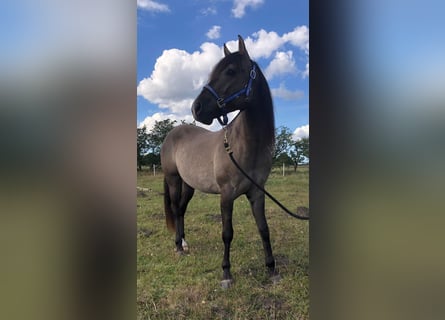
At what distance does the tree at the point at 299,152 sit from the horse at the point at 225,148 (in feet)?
0.48

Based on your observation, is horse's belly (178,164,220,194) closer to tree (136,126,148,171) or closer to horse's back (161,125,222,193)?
horse's back (161,125,222,193)

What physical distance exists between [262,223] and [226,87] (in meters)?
0.89

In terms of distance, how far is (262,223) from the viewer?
1843 millimetres

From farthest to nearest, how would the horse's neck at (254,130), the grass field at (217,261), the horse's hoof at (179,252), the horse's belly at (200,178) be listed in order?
the horse's belly at (200,178) < the horse's hoof at (179,252) < the horse's neck at (254,130) < the grass field at (217,261)

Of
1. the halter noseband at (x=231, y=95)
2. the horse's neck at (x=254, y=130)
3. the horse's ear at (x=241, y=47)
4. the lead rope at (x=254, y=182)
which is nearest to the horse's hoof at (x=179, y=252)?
the lead rope at (x=254, y=182)

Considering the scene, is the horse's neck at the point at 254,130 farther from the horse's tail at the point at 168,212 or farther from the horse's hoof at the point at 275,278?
the horse's hoof at the point at 275,278

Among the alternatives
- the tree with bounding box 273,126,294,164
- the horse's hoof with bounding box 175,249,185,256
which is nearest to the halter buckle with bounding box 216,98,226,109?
the tree with bounding box 273,126,294,164

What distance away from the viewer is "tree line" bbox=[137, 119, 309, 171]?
1.70 m

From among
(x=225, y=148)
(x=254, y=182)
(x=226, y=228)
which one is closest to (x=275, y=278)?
(x=226, y=228)

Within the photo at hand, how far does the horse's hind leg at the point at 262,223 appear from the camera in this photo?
6.04 ft

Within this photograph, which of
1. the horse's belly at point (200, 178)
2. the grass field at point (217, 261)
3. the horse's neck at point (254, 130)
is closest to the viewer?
the grass field at point (217, 261)
